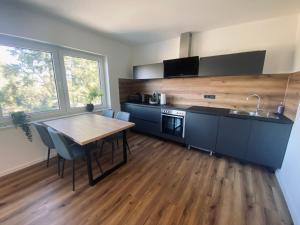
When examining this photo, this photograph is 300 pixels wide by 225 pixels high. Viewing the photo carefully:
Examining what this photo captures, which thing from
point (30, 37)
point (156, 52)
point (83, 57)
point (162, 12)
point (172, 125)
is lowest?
point (172, 125)

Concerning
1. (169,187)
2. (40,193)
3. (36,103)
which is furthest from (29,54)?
(169,187)

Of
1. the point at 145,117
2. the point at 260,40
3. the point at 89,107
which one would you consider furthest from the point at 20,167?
the point at 260,40

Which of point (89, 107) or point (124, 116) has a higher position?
point (89, 107)

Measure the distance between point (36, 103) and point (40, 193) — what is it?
148cm

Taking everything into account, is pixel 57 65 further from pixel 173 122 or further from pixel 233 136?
pixel 233 136

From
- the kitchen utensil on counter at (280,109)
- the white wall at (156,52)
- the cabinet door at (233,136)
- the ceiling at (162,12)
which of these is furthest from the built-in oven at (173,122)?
the ceiling at (162,12)

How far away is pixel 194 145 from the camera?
9.21 ft

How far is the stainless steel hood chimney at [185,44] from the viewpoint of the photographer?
2.87 meters

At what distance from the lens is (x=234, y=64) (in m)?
2.33

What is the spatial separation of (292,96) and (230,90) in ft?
2.97

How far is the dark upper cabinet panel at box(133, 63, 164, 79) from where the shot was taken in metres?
3.21

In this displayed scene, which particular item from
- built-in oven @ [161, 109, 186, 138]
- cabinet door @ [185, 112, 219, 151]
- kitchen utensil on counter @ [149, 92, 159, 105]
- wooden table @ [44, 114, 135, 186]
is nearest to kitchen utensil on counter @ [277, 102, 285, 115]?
cabinet door @ [185, 112, 219, 151]

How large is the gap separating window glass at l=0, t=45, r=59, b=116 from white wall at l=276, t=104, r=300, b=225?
3.69 meters

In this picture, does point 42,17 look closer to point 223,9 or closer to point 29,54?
point 29,54
